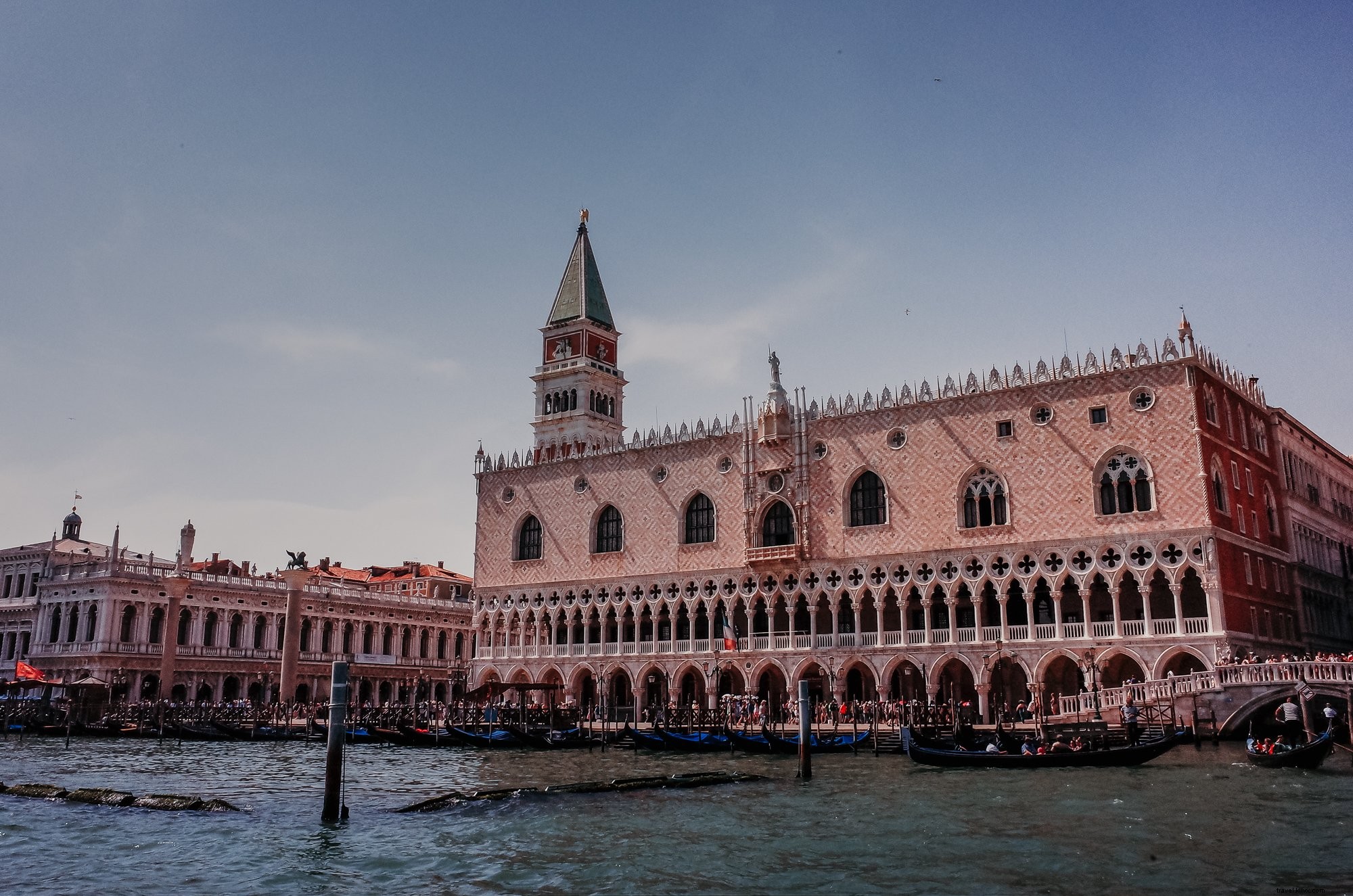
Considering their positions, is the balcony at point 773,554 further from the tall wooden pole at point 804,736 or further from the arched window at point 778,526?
the tall wooden pole at point 804,736

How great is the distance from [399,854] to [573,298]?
4636 cm

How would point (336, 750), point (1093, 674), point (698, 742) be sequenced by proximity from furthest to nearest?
1. point (1093, 674)
2. point (698, 742)
3. point (336, 750)

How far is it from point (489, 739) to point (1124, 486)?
1822 cm

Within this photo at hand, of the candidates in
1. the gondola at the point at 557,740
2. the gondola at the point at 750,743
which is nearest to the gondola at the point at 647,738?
the gondola at the point at 750,743

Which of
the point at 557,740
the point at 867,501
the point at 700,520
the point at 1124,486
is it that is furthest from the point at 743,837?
the point at 700,520

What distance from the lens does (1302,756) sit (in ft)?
62.4

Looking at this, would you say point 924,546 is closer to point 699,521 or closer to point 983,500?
point 983,500

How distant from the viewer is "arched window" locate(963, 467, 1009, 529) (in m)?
32.5

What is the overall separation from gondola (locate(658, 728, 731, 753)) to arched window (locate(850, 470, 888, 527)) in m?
10.00

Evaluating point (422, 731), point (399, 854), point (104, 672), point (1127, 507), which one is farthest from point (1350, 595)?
point (104, 672)

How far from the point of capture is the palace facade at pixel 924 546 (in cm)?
3000

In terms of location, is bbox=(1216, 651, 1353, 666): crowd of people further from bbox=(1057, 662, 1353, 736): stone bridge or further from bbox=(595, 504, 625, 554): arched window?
bbox=(595, 504, 625, 554): arched window

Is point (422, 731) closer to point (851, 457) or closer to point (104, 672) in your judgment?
point (851, 457)

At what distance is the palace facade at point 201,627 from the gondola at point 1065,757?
26595 millimetres
